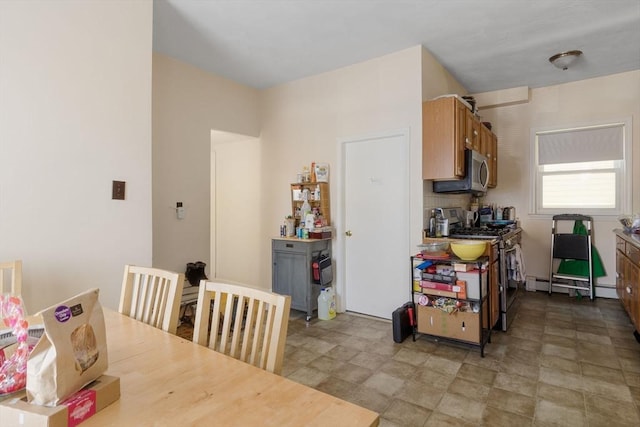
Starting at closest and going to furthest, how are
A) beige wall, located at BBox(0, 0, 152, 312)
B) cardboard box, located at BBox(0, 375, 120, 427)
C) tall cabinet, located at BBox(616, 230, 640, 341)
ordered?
cardboard box, located at BBox(0, 375, 120, 427), beige wall, located at BBox(0, 0, 152, 312), tall cabinet, located at BBox(616, 230, 640, 341)

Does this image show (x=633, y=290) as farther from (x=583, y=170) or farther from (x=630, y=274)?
(x=583, y=170)

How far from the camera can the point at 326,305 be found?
12.3 ft

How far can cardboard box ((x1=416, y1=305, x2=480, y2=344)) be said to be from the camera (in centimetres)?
279

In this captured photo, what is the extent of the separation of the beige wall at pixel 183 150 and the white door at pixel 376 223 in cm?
165

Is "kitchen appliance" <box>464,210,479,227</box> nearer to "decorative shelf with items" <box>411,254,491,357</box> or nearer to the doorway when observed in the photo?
"decorative shelf with items" <box>411,254,491,357</box>

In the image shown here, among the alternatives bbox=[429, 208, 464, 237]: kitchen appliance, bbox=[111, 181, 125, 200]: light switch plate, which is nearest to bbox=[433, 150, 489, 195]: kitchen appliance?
bbox=[429, 208, 464, 237]: kitchen appliance

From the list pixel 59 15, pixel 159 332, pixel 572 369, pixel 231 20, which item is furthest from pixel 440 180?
pixel 59 15

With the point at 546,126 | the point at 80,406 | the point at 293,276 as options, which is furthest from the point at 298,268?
the point at 546,126

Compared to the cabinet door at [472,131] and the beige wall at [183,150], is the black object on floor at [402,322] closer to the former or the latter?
the cabinet door at [472,131]

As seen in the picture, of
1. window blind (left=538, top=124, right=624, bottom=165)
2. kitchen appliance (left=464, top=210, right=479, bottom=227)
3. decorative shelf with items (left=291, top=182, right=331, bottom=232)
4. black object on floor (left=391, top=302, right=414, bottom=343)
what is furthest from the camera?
kitchen appliance (left=464, top=210, right=479, bottom=227)

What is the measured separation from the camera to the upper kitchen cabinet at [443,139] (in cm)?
325

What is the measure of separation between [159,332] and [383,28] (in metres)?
2.98

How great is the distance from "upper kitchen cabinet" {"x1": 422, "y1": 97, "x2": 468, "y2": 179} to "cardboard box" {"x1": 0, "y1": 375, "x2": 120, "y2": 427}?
3.06m

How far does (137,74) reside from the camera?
252 cm
